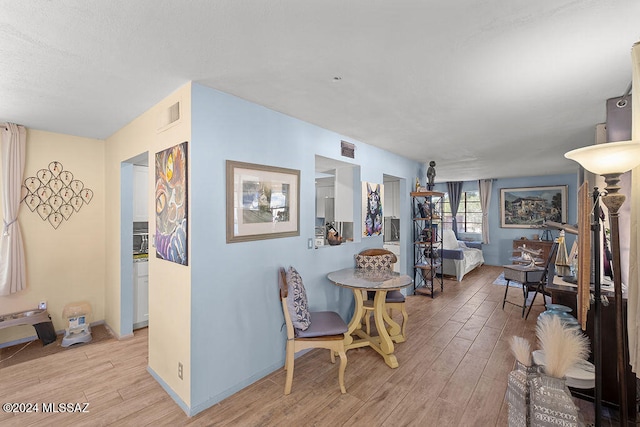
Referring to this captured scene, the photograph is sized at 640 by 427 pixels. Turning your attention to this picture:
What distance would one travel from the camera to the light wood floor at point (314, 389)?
2.14 meters

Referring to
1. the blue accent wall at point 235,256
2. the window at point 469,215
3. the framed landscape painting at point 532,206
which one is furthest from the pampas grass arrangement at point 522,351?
the window at point 469,215

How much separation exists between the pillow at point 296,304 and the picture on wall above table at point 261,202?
1.54 feet

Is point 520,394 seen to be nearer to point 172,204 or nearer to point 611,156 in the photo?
point 611,156

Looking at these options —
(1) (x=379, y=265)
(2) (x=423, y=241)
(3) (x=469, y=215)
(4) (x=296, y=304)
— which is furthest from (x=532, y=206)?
(4) (x=296, y=304)

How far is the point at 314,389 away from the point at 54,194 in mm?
3792

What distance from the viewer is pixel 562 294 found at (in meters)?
2.81

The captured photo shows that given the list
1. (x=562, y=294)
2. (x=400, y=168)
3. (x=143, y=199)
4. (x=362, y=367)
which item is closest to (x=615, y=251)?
(x=562, y=294)

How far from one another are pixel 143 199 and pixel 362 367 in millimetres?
3443

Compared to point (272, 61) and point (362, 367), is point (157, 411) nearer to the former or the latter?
point (362, 367)

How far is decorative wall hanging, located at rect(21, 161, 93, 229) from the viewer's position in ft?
11.1

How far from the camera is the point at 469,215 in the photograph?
29.0 feet

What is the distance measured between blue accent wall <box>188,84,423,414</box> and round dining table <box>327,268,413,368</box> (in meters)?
0.42

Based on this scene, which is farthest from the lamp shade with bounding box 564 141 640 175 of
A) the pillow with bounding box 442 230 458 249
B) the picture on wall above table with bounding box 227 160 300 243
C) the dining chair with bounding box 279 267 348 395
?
the pillow with bounding box 442 230 458 249

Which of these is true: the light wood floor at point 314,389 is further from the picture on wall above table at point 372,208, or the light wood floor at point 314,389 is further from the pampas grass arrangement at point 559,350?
the picture on wall above table at point 372,208
